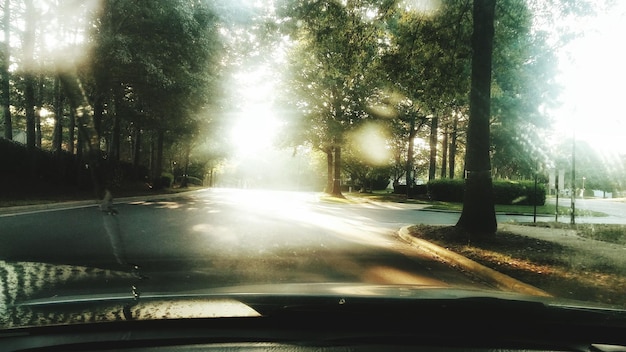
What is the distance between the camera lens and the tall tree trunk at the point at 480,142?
11.1m

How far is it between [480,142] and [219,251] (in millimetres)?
6556

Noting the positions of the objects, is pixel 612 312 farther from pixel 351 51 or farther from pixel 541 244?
pixel 351 51

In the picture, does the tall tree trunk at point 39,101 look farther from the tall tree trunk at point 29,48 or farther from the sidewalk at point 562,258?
the sidewalk at point 562,258

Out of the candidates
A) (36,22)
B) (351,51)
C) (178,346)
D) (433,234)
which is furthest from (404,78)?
(36,22)

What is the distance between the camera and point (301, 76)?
1391 inches

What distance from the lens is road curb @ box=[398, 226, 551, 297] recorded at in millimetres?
6277

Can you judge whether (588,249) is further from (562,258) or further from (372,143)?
(372,143)

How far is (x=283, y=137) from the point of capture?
37.6 metres

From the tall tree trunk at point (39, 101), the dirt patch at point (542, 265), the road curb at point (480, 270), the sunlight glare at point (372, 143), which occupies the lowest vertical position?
the road curb at point (480, 270)

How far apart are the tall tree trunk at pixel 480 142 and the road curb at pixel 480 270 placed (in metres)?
1.26

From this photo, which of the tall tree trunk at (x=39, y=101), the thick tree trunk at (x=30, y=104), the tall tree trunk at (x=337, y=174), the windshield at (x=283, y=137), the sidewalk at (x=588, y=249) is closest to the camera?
the windshield at (x=283, y=137)

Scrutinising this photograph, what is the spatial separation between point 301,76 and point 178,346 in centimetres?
3412

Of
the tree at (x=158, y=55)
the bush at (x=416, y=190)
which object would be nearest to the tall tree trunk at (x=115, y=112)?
the tree at (x=158, y=55)

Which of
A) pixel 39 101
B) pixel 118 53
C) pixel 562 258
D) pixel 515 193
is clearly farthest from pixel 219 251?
pixel 515 193
